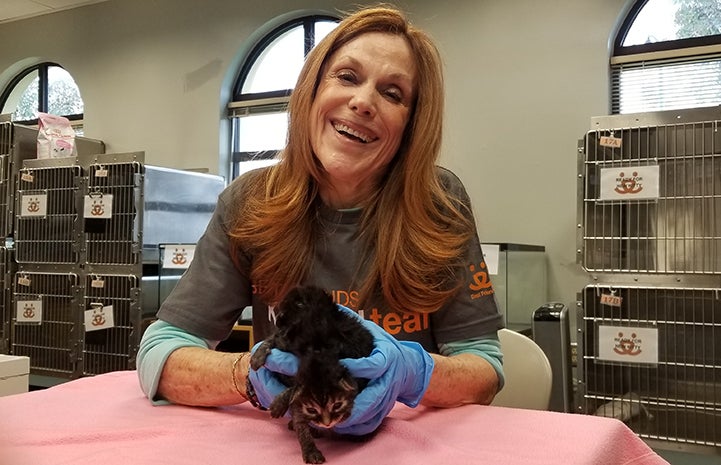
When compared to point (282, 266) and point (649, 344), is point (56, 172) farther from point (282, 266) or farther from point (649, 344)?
point (649, 344)

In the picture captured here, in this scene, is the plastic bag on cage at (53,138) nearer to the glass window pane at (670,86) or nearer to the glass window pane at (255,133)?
the glass window pane at (255,133)

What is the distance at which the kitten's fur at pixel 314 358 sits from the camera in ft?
2.19

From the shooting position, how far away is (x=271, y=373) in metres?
0.79

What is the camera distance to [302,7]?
12.7 ft

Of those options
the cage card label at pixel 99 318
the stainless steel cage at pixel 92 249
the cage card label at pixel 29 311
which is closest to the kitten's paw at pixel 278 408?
the stainless steel cage at pixel 92 249

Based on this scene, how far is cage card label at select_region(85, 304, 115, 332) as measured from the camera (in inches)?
113

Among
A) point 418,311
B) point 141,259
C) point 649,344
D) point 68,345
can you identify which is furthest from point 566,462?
point 68,345

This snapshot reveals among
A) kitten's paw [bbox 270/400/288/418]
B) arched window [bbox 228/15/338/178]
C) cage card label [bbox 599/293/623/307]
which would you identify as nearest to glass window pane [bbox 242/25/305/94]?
arched window [bbox 228/15/338/178]

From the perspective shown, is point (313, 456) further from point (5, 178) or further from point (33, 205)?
point (5, 178)

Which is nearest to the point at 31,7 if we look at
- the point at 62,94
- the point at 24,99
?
the point at 62,94

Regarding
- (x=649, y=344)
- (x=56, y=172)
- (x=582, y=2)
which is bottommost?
(x=649, y=344)

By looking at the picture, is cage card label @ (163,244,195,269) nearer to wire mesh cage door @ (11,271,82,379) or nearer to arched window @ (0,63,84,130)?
wire mesh cage door @ (11,271,82,379)

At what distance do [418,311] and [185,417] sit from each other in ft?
1.50

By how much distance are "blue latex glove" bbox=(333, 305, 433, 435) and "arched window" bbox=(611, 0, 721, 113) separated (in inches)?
105
